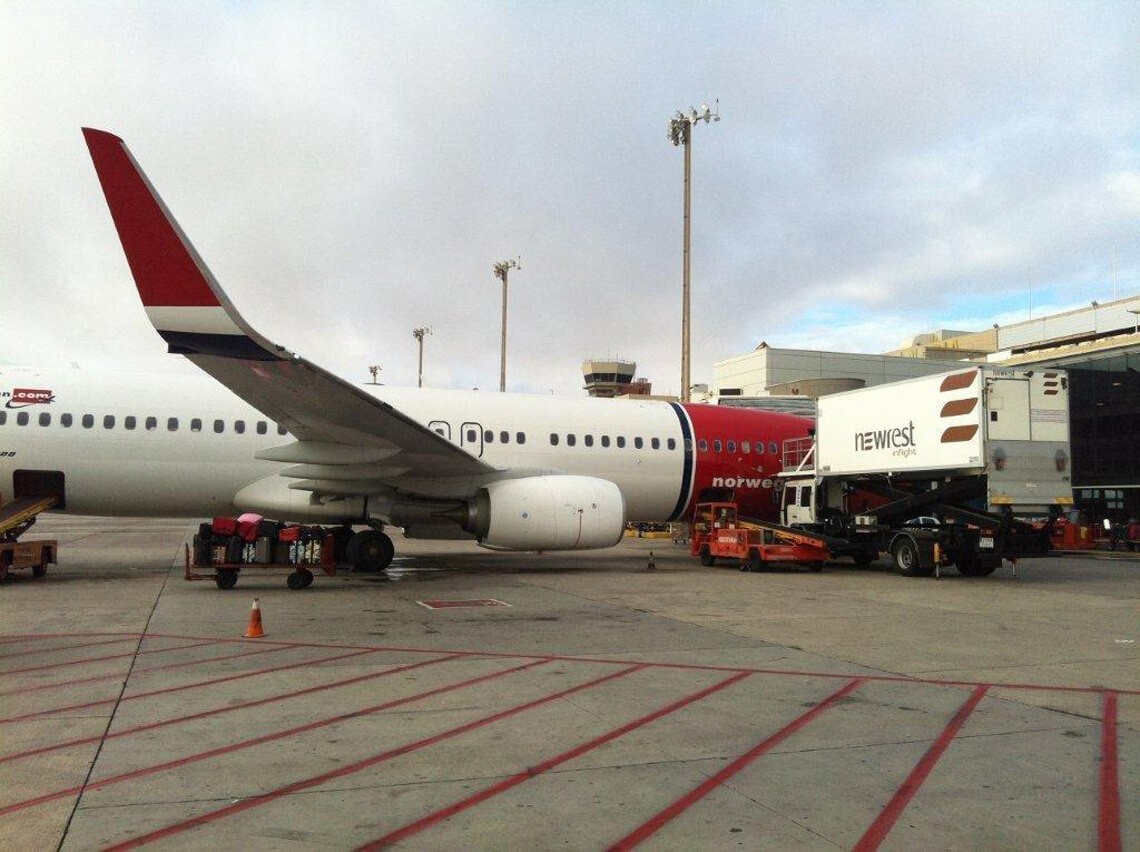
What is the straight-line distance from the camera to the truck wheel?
1605cm

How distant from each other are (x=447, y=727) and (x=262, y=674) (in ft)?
7.42

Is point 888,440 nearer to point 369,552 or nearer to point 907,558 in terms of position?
point 907,558

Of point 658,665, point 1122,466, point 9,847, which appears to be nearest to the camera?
point 9,847

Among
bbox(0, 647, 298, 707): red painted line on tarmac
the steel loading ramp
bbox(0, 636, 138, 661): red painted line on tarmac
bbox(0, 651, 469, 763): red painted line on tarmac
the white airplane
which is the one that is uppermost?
the white airplane

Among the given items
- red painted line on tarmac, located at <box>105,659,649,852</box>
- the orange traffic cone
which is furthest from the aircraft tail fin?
red painted line on tarmac, located at <box>105,659,649,852</box>

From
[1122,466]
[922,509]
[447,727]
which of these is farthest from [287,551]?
[1122,466]

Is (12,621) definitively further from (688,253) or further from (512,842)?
(688,253)

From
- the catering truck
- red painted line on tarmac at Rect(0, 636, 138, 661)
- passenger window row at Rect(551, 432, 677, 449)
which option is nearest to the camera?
red painted line on tarmac at Rect(0, 636, 138, 661)

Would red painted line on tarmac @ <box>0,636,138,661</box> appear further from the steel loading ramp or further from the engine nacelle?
the engine nacelle

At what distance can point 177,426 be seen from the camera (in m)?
15.2

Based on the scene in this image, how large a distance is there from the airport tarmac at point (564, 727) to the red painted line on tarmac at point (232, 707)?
2 centimetres

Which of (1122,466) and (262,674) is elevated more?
(1122,466)

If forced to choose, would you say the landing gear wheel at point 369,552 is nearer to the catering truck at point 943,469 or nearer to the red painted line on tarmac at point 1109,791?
the catering truck at point 943,469

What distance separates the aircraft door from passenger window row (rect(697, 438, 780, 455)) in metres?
4.87
